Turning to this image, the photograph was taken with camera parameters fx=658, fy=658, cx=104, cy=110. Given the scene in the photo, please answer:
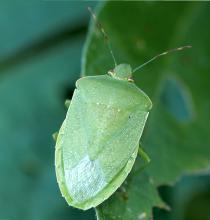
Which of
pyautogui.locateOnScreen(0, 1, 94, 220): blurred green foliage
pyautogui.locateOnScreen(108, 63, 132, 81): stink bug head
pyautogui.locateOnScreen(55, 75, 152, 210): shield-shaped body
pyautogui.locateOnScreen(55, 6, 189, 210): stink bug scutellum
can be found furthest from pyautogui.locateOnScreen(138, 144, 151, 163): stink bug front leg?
pyautogui.locateOnScreen(0, 1, 94, 220): blurred green foliage

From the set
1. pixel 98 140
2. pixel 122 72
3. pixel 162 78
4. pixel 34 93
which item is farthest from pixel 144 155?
pixel 34 93

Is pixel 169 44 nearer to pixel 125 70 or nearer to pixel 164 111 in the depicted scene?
pixel 164 111

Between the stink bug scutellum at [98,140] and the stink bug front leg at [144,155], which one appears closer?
the stink bug scutellum at [98,140]

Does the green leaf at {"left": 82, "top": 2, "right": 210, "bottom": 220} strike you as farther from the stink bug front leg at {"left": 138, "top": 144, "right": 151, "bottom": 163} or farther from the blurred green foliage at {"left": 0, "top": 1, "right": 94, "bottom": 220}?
the blurred green foliage at {"left": 0, "top": 1, "right": 94, "bottom": 220}

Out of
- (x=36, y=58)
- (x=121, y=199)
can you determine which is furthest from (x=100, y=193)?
(x=36, y=58)

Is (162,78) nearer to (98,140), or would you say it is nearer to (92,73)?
(92,73)

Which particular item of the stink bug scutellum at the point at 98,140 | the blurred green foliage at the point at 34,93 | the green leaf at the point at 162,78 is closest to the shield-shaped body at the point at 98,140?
the stink bug scutellum at the point at 98,140

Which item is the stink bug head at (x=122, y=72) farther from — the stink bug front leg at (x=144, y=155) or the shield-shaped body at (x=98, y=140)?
the stink bug front leg at (x=144, y=155)
